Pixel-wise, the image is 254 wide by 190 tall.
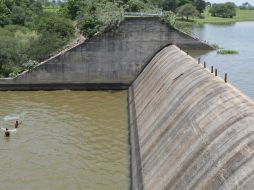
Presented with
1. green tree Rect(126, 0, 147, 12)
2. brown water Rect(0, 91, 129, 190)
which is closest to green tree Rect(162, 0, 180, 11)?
green tree Rect(126, 0, 147, 12)

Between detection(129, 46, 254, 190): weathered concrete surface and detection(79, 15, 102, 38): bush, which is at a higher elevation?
detection(79, 15, 102, 38): bush

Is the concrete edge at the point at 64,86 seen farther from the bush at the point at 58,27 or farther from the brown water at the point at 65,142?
the bush at the point at 58,27

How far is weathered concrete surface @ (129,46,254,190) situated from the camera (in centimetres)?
1183

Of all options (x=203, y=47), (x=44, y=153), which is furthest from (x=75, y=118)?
(x=203, y=47)

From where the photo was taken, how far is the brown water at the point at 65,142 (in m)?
18.8

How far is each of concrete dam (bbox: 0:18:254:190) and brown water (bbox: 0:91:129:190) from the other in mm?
1023

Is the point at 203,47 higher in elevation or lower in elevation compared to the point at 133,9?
lower

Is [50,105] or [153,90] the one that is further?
[50,105]

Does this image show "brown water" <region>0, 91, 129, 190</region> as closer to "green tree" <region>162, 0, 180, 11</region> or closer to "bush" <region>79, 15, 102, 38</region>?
"bush" <region>79, 15, 102, 38</region>

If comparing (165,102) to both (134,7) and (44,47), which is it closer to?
(44,47)

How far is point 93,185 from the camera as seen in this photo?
18.2 meters

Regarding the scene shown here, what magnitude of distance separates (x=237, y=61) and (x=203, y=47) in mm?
3398

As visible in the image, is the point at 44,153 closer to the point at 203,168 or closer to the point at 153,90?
the point at 153,90

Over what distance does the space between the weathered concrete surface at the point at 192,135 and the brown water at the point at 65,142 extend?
1.23 metres
